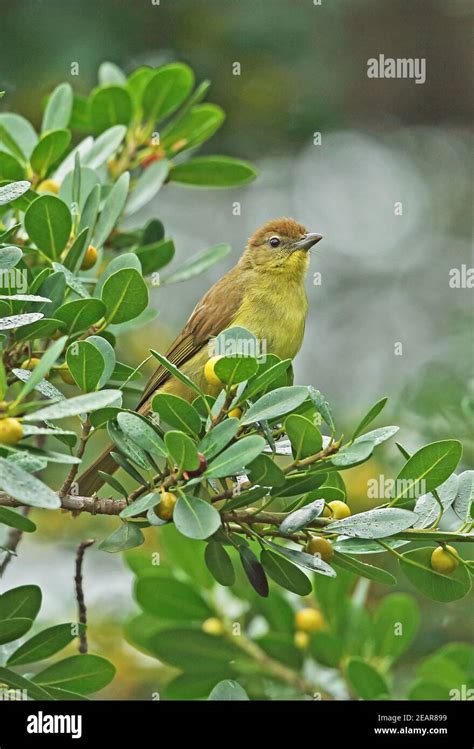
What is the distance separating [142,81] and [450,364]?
2061 millimetres

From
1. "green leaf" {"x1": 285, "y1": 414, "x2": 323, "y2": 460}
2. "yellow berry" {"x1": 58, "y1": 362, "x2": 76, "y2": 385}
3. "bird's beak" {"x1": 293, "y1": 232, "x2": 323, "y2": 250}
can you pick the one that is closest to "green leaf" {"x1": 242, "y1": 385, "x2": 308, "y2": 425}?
"green leaf" {"x1": 285, "y1": 414, "x2": 323, "y2": 460}

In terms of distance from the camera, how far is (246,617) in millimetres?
3873

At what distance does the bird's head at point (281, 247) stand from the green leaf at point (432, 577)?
2.63m

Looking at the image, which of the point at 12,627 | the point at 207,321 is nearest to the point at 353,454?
the point at 12,627

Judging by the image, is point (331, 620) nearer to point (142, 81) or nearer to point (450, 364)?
point (450, 364)

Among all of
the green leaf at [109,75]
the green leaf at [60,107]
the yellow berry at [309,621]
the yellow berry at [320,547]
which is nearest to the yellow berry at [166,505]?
the yellow berry at [320,547]

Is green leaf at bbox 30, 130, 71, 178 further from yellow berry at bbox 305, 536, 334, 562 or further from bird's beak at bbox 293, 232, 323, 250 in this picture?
bird's beak at bbox 293, 232, 323, 250

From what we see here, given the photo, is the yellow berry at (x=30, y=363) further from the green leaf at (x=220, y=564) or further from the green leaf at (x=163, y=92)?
the green leaf at (x=163, y=92)

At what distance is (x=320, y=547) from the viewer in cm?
235

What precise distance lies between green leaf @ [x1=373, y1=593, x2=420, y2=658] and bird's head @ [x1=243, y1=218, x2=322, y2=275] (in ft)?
5.81

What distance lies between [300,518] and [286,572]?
27cm

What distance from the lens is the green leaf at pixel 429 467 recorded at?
2.35 metres

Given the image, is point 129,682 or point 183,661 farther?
point 129,682
